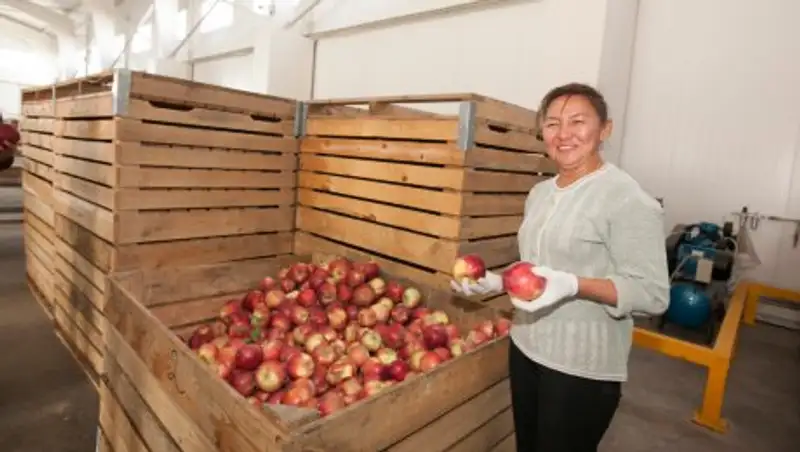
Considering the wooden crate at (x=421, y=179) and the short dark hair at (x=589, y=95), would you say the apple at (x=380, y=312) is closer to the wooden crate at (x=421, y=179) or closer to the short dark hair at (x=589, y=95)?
the wooden crate at (x=421, y=179)

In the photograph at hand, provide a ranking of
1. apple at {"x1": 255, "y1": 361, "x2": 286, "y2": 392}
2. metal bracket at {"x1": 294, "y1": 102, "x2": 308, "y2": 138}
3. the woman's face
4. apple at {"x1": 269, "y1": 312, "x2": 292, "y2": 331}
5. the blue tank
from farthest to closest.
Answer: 1. the blue tank
2. metal bracket at {"x1": 294, "y1": 102, "x2": 308, "y2": 138}
3. apple at {"x1": 269, "y1": 312, "x2": 292, "y2": 331}
4. apple at {"x1": 255, "y1": 361, "x2": 286, "y2": 392}
5. the woman's face

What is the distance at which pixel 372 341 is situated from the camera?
2379 mm

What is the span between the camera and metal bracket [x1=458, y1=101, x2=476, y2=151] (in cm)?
248

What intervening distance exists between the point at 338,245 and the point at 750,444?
281cm

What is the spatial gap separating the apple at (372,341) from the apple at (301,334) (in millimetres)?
270

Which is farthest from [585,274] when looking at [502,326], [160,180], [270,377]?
[160,180]

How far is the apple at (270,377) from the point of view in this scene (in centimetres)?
202

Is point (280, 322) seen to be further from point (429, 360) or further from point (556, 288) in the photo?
point (556, 288)

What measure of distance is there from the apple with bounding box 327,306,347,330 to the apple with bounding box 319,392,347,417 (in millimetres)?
714

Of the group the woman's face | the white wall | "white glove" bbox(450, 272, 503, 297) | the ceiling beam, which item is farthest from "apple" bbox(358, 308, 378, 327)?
the ceiling beam

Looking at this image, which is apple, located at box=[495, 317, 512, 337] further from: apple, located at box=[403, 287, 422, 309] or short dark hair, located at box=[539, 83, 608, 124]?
short dark hair, located at box=[539, 83, 608, 124]

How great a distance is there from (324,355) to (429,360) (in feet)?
1.54

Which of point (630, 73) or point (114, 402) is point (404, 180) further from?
point (630, 73)

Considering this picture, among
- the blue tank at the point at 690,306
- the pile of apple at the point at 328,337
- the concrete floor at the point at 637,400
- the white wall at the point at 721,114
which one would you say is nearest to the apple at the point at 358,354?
the pile of apple at the point at 328,337
